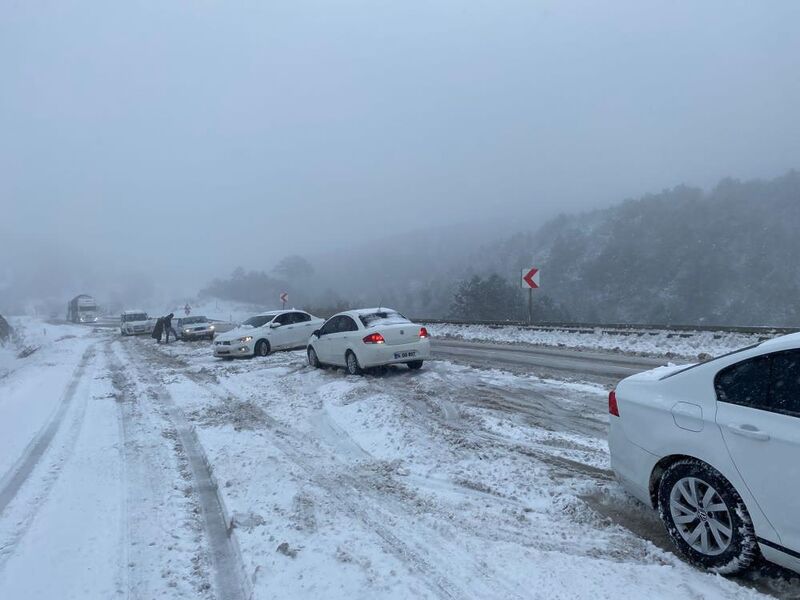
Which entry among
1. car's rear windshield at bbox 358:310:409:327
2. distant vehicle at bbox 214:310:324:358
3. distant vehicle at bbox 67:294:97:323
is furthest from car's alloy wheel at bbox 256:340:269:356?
distant vehicle at bbox 67:294:97:323

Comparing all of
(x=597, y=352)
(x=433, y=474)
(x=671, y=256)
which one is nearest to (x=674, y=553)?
(x=433, y=474)

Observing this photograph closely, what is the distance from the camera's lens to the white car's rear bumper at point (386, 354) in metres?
11.8

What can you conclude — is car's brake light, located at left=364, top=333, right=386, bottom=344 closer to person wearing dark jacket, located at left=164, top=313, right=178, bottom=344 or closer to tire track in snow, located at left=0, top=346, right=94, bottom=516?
tire track in snow, located at left=0, top=346, right=94, bottom=516

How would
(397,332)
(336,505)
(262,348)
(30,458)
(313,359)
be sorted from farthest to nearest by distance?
(262,348) → (313,359) → (397,332) → (30,458) → (336,505)

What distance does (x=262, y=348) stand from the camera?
18.7 m

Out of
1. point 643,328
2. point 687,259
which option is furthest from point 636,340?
point 687,259

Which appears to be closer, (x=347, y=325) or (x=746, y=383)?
(x=746, y=383)

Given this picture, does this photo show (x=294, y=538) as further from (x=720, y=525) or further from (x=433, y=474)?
(x=720, y=525)

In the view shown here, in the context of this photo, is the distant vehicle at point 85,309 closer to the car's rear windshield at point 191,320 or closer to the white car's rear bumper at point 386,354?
the car's rear windshield at point 191,320

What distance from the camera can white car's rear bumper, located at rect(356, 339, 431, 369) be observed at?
38.5ft

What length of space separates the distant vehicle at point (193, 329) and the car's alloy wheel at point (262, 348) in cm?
1257

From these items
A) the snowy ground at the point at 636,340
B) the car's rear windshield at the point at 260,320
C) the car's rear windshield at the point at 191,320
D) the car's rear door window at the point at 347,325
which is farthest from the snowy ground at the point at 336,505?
the car's rear windshield at the point at 191,320

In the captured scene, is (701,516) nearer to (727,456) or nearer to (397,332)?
(727,456)

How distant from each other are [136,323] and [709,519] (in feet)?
141
